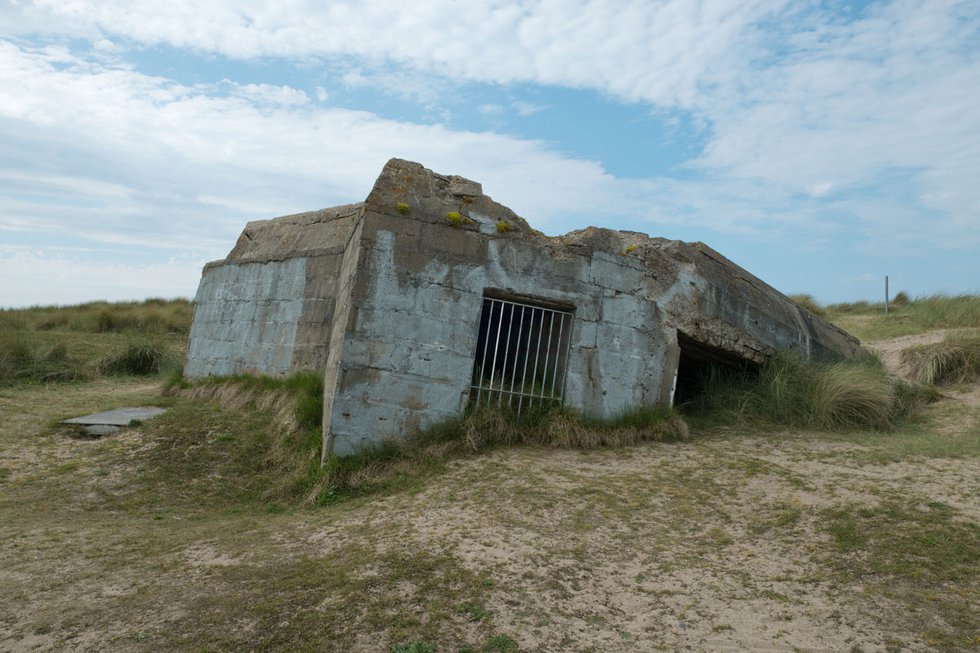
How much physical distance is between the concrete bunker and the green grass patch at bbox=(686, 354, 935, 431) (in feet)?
1.06

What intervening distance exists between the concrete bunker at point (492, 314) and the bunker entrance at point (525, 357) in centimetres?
2

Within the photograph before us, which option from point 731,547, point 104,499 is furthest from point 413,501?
point 104,499

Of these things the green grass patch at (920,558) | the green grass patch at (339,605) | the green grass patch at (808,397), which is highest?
the green grass patch at (808,397)

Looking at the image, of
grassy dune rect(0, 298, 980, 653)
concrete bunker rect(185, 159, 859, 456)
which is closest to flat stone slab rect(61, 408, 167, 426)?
grassy dune rect(0, 298, 980, 653)

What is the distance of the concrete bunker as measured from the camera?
Answer: 698cm

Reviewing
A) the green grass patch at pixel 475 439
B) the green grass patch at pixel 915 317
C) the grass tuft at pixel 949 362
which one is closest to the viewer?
the green grass patch at pixel 475 439

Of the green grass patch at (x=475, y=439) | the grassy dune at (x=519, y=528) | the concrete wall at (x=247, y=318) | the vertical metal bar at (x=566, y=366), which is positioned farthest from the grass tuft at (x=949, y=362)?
the concrete wall at (x=247, y=318)

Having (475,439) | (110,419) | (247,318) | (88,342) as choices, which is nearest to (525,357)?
(475,439)

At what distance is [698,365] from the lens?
9.39 meters

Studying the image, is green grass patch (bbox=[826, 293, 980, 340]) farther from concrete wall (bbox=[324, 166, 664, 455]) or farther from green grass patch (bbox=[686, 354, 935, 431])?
concrete wall (bbox=[324, 166, 664, 455])

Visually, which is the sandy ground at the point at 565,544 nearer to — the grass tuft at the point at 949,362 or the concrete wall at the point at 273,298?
the concrete wall at the point at 273,298

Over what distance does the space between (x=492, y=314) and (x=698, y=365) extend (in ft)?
10.1

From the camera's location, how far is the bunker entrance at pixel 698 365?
27.8 feet

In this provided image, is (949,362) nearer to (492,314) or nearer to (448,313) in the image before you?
(492,314)
